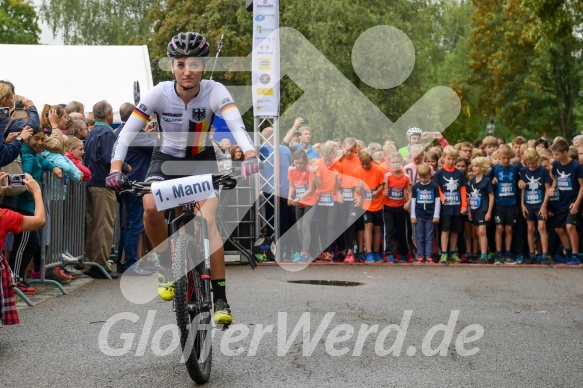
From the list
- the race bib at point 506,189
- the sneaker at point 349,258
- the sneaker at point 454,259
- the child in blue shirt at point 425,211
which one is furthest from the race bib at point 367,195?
the race bib at point 506,189

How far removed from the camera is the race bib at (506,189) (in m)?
17.5

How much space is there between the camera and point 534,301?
1167cm

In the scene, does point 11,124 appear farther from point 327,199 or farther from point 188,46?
point 327,199

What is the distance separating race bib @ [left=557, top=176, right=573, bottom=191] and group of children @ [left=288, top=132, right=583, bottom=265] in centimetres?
2

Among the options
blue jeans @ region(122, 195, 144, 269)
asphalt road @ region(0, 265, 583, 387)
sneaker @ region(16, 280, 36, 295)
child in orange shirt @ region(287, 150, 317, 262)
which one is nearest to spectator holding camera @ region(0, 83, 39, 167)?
sneaker @ region(16, 280, 36, 295)

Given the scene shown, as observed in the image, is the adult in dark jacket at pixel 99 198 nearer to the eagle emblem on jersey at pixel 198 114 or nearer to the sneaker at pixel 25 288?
the sneaker at pixel 25 288

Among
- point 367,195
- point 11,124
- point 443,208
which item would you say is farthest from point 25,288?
point 443,208

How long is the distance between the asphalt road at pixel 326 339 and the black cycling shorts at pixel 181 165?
1328mm

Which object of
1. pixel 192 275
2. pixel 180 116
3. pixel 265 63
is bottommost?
pixel 192 275

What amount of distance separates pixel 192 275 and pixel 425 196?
1065 centimetres

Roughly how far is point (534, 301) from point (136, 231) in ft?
17.3

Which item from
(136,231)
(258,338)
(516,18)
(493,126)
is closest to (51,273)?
(136,231)

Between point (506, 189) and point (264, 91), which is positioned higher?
point (264, 91)

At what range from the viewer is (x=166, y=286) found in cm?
741
